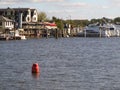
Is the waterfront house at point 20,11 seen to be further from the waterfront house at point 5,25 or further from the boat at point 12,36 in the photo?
the boat at point 12,36

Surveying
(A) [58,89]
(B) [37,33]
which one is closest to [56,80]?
(A) [58,89]

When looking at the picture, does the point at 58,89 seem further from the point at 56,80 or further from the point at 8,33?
the point at 8,33

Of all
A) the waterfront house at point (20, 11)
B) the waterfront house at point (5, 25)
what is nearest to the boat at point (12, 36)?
the waterfront house at point (5, 25)

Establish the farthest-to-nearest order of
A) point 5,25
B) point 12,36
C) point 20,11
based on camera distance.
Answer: point 20,11 < point 5,25 < point 12,36

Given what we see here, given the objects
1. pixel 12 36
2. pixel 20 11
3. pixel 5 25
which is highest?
pixel 20 11

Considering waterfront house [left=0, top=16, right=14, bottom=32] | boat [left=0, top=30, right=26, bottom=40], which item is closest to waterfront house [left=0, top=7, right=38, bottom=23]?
waterfront house [left=0, top=16, right=14, bottom=32]

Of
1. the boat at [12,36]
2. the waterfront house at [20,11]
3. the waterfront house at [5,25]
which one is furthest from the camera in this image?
the waterfront house at [20,11]

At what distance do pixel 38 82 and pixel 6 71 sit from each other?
331 inches

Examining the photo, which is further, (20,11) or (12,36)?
(20,11)

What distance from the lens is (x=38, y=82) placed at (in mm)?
38281

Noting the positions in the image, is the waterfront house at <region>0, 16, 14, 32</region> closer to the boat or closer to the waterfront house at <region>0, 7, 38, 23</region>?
the boat

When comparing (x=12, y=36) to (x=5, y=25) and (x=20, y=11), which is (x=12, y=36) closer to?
(x=5, y=25)

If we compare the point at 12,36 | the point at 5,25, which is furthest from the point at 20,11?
Answer: the point at 12,36

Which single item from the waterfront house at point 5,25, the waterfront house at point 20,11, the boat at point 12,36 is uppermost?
the waterfront house at point 20,11
